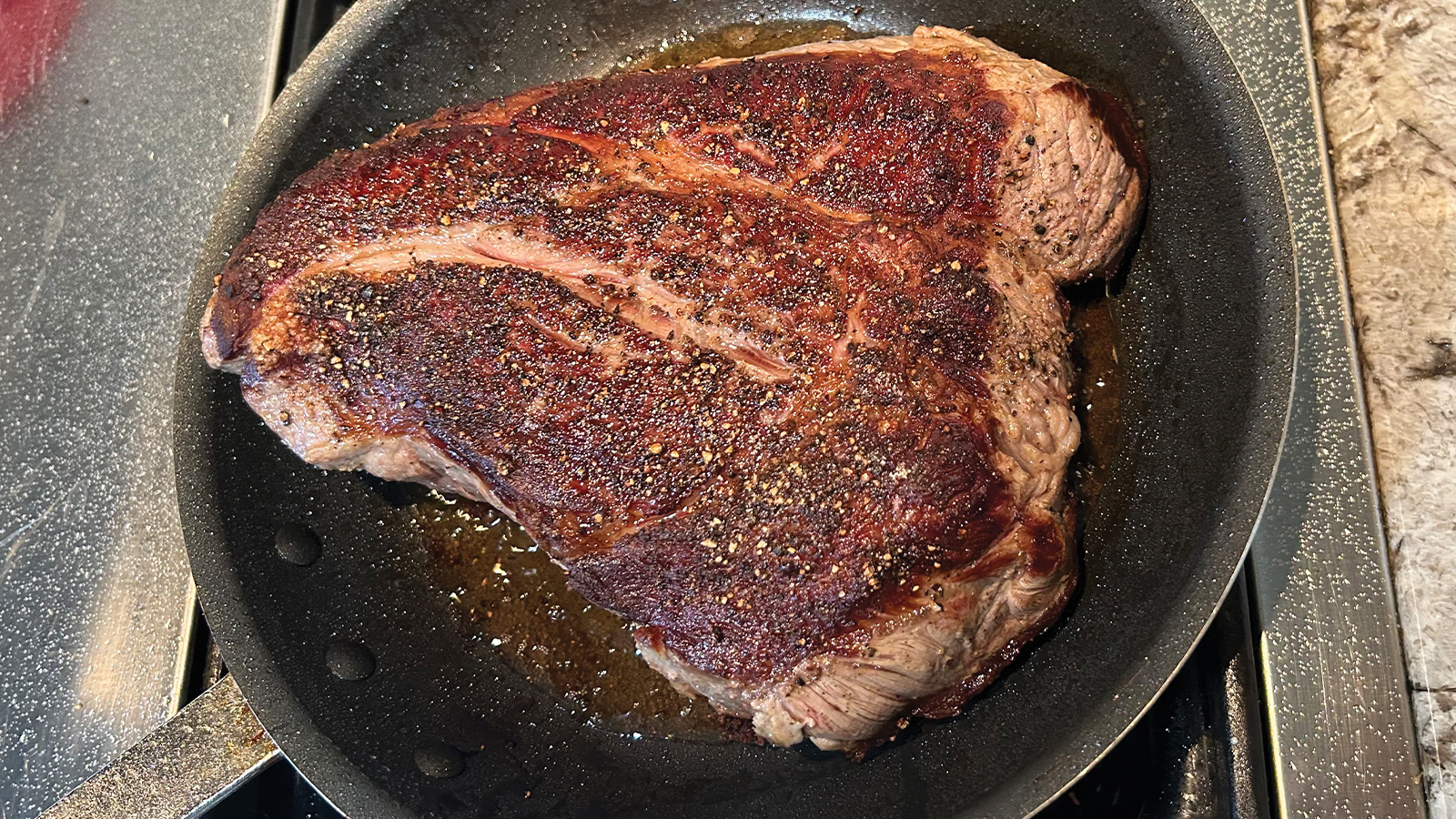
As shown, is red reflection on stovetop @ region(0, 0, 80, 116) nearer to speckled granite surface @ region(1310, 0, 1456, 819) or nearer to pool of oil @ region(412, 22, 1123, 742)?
pool of oil @ region(412, 22, 1123, 742)

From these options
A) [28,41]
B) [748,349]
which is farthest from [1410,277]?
[28,41]

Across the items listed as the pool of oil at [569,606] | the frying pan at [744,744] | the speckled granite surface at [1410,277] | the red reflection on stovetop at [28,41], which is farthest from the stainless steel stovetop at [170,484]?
the pool of oil at [569,606]

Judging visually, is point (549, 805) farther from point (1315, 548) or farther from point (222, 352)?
point (1315, 548)

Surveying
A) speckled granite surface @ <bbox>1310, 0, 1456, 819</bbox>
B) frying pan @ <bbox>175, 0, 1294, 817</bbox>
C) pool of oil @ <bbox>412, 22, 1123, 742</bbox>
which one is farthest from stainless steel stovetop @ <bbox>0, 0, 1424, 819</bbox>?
pool of oil @ <bbox>412, 22, 1123, 742</bbox>

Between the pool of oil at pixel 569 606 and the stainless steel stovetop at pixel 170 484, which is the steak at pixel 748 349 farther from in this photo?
the stainless steel stovetop at pixel 170 484

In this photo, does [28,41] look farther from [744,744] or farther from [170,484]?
[744,744]

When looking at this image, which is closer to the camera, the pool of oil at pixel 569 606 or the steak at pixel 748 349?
the steak at pixel 748 349
